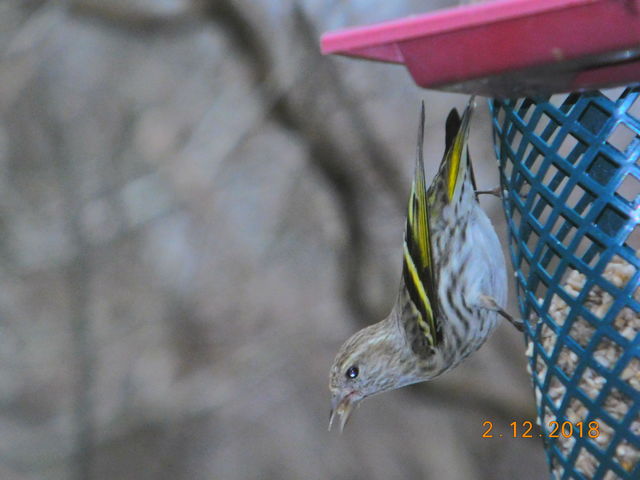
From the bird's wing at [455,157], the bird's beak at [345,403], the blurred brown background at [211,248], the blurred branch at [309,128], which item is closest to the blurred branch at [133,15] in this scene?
the blurred brown background at [211,248]

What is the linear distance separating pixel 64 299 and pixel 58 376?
52 centimetres

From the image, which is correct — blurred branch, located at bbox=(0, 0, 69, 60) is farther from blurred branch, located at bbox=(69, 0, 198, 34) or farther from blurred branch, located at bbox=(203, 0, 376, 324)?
blurred branch, located at bbox=(203, 0, 376, 324)

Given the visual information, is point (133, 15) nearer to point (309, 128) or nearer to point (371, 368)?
point (309, 128)

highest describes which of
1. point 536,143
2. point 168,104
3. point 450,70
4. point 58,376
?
point 450,70

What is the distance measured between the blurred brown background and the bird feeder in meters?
2.84

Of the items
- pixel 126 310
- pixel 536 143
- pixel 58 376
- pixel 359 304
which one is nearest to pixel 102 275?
pixel 126 310

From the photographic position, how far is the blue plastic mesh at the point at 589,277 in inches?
95.3

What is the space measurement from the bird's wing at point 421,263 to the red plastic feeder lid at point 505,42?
1045mm

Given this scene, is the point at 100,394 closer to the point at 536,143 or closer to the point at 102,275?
the point at 102,275

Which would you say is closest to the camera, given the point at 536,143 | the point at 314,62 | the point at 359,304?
the point at 536,143

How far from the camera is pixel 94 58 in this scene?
19.3 feet

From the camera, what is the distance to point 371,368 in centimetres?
376

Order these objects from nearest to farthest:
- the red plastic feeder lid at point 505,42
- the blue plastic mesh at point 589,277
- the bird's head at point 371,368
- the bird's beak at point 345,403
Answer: the red plastic feeder lid at point 505,42, the blue plastic mesh at point 589,277, the bird's head at point 371,368, the bird's beak at point 345,403

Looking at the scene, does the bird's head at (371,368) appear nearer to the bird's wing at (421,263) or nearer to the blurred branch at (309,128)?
the bird's wing at (421,263)
